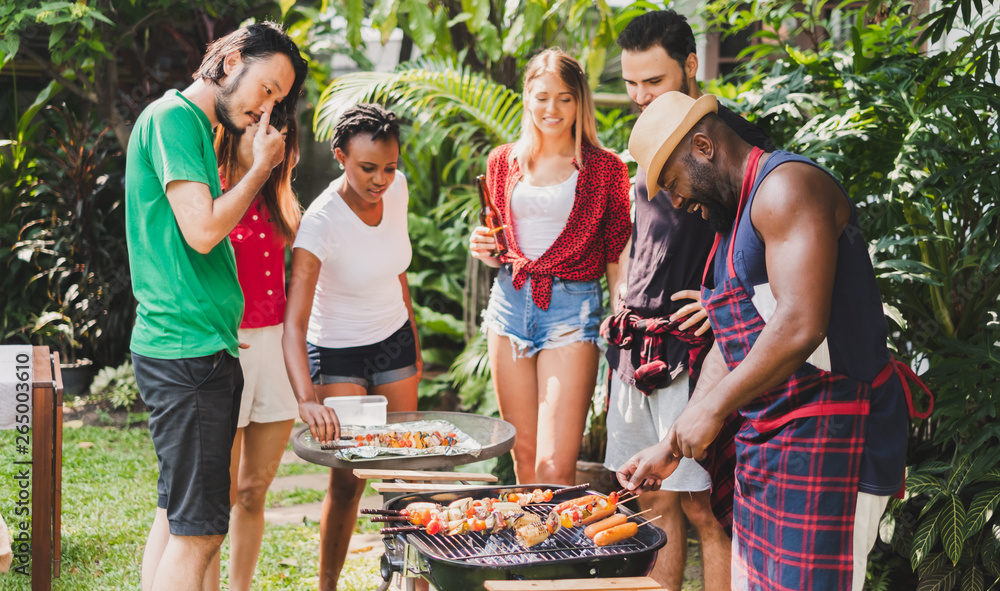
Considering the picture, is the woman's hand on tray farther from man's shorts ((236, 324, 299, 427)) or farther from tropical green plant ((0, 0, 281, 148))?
tropical green plant ((0, 0, 281, 148))

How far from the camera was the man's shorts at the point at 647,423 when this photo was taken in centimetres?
292

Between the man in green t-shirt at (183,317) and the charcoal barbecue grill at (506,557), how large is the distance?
1.75ft

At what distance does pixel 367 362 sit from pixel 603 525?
1323 millimetres

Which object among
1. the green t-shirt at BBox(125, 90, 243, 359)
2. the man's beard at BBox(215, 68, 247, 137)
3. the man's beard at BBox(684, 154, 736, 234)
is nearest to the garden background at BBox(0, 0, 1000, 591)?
the man's beard at BBox(684, 154, 736, 234)

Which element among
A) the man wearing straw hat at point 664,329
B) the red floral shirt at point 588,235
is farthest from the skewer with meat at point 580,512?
the red floral shirt at point 588,235

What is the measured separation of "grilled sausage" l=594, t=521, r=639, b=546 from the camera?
7.14ft

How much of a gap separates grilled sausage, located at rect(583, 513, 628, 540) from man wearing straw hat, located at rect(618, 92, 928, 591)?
257mm

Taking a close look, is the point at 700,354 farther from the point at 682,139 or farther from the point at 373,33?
the point at 373,33

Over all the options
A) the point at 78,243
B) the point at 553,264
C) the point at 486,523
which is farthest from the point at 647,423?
the point at 78,243

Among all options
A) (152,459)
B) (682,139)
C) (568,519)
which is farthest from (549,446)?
(152,459)

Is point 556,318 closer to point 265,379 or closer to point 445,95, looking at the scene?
point 265,379

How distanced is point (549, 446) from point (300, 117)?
6138mm

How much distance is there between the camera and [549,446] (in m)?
3.25

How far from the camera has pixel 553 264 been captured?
3.28 metres
